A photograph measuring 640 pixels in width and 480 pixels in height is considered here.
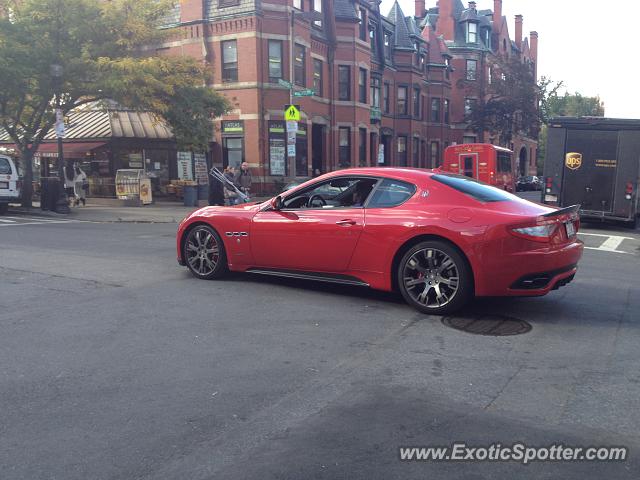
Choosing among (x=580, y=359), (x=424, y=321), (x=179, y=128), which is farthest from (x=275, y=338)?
(x=179, y=128)

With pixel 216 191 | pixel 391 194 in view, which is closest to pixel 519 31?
pixel 216 191

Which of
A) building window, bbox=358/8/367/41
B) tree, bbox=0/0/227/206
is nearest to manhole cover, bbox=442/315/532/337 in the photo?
tree, bbox=0/0/227/206

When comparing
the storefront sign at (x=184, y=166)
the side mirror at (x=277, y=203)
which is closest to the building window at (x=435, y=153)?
the storefront sign at (x=184, y=166)

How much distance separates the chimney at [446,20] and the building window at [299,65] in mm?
27235

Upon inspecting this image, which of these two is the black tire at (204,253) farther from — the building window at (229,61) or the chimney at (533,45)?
the chimney at (533,45)

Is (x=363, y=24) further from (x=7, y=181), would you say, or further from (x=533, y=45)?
(x=533, y=45)

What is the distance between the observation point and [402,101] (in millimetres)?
43250

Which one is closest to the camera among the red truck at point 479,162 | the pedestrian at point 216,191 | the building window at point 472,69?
the pedestrian at point 216,191

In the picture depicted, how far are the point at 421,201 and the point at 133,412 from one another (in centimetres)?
371

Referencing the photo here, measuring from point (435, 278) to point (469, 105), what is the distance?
4840 centimetres

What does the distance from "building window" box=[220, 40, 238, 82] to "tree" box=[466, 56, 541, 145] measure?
90.5 ft

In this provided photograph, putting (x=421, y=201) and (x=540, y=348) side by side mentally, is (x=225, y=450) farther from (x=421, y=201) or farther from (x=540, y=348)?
(x=421, y=201)

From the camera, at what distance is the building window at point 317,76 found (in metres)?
31.2

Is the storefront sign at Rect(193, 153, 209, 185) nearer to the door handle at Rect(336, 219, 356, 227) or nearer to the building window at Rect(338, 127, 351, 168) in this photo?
the building window at Rect(338, 127, 351, 168)
